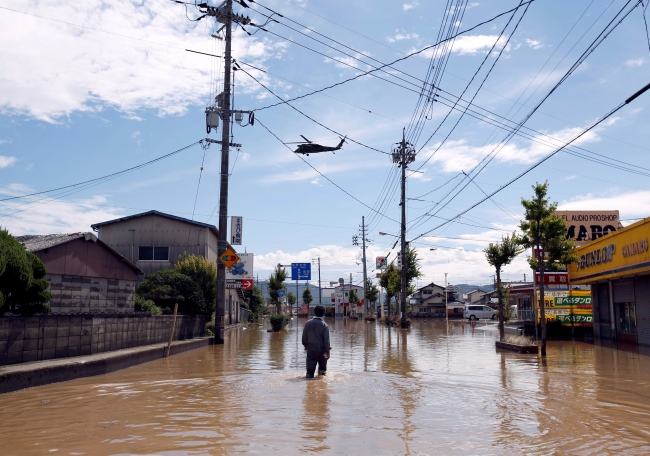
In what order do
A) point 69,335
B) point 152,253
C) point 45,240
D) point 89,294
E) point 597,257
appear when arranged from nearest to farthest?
point 69,335, point 45,240, point 89,294, point 597,257, point 152,253

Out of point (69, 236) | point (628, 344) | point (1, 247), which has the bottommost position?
point (628, 344)

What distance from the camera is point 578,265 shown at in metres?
29.4

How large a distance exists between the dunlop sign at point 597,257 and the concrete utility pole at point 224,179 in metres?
16.5

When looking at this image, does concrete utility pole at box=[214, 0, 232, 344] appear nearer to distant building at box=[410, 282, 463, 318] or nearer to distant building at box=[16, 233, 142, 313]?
distant building at box=[16, 233, 142, 313]

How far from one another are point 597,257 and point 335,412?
72.0ft

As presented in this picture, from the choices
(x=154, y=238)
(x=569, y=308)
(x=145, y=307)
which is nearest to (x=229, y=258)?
(x=145, y=307)

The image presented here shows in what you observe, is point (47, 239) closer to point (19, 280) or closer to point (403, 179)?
point (19, 280)

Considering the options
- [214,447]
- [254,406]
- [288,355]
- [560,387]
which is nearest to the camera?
[214,447]

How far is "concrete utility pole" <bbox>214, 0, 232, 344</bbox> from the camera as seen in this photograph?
2183 centimetres

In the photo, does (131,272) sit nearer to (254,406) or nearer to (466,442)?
(254,406)

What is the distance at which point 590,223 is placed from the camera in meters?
39.8

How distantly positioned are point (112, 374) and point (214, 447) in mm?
7393

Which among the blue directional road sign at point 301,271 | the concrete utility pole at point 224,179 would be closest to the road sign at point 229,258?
the concrete utility pole at point 224,179

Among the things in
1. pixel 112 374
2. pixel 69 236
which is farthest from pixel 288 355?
pixel 69 236
